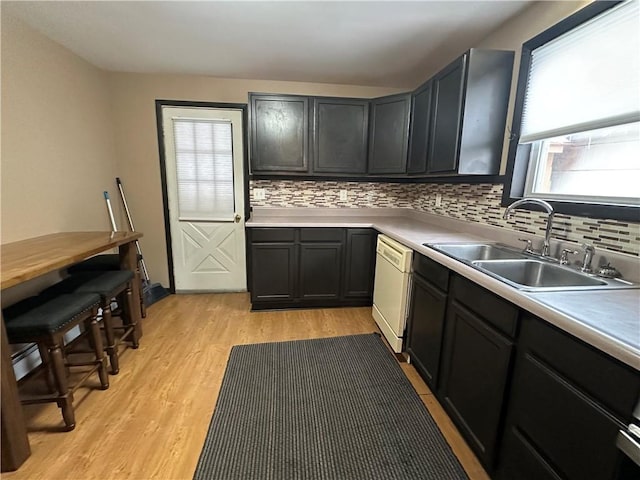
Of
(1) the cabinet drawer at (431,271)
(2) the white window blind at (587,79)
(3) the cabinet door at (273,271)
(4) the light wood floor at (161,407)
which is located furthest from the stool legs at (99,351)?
(2) the white window blind at (587,79)

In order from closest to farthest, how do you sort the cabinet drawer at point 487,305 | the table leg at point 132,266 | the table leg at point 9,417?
the cabinet drawer at point 487,305 < the table leg at point 9,417 < the table leg at point 132,266

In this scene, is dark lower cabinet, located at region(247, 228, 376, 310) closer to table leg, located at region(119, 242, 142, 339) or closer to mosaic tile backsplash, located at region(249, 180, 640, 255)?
mosaic tile backsplash, located at region(249, 180, 640, 255)

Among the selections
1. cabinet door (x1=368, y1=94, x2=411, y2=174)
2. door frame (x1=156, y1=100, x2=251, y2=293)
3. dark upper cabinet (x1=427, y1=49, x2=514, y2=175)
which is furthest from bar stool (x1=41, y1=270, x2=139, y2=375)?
dark upper cabinet (x1=427, y1=49, x2=514, y2=175)

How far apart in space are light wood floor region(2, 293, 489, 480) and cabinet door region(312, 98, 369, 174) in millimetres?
1553

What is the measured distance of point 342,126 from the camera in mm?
2871

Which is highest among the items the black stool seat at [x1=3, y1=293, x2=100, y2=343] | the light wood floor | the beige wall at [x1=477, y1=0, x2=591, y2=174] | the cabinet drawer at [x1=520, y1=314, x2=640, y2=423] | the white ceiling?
the white ceiling

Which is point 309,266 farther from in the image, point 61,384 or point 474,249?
point 61,384

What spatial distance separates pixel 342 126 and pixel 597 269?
2.26 metres

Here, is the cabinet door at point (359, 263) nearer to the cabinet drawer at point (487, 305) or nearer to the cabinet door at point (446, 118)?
the cabinet door at point (446, 118)

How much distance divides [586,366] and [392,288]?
1412 millimetres

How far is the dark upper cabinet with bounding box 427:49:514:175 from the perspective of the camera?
1.87 m

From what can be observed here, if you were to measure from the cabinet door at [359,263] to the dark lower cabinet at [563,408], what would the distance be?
1806 mm

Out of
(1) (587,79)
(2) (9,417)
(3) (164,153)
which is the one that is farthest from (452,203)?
(2) (9,417)

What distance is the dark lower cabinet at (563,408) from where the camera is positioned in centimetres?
76
